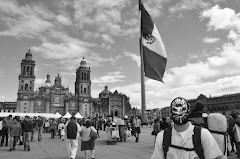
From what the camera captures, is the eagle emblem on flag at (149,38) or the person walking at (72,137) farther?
the eagle emblem on flag at (149,38)

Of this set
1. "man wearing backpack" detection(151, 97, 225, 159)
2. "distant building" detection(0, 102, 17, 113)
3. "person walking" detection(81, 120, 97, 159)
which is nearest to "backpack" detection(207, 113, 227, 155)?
"man wearing backpack" detection(151, 97, 225, 159)

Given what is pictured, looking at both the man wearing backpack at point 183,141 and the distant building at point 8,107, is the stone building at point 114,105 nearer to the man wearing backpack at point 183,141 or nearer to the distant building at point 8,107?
the distant building at point 8,107

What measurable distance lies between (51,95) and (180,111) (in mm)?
88604

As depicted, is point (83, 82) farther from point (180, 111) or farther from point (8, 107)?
point (180, 111)

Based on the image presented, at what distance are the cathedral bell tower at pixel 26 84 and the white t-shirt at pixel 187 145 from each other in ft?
281

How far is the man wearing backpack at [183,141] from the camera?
83.7 inches

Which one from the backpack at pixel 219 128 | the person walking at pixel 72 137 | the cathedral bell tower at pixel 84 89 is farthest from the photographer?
the cathedral bell tower at pixel 84 89

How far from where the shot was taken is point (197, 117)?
461 cm

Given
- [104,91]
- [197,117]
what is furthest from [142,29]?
[104,91]

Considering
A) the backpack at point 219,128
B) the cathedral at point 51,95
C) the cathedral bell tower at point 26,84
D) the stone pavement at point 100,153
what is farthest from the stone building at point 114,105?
the backpack at point 219,128

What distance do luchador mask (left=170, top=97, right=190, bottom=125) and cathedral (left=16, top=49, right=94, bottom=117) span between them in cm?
8581

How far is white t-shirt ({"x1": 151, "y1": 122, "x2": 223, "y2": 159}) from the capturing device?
→ 82.8 inches

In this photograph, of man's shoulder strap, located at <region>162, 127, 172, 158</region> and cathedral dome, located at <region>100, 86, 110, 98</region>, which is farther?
cathedral dome, located at <region>100, 86, 110, 98</region>

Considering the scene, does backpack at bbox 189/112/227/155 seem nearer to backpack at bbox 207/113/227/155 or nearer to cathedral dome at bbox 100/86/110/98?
backpack at bbox 207/113/227/155
